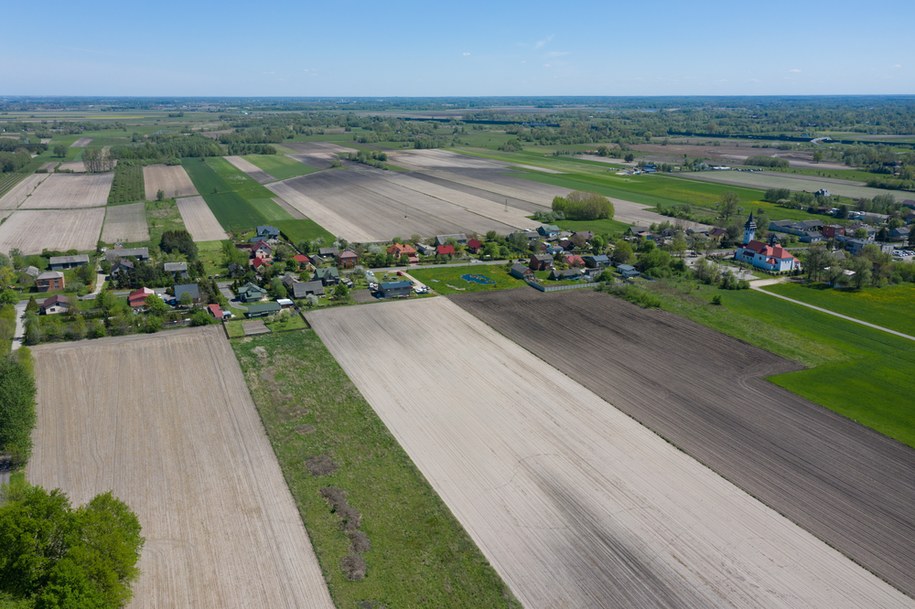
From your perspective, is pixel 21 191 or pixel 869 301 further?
pixel 21 191

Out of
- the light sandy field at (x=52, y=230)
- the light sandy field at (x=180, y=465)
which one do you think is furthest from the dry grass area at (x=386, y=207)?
the light sandy field at (x=180, y=465)

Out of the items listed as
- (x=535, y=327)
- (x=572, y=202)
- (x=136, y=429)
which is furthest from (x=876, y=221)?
(x=136, y=429)

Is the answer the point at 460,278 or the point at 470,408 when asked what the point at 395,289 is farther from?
the point at 470,408

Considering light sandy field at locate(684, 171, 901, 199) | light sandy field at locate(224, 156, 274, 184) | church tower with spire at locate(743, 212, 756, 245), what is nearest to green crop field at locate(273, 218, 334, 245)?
light sandy field at locate(224, 156, 274, 184)

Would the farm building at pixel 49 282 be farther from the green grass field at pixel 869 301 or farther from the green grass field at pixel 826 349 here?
the green grass field at pixel 869 301

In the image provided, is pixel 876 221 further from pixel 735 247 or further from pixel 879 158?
pixel 879 158

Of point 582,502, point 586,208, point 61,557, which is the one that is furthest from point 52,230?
point 582,502
